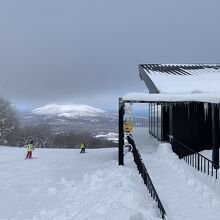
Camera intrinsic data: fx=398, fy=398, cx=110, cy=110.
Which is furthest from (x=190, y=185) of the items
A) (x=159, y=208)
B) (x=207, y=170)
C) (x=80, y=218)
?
(x=80, y=218)

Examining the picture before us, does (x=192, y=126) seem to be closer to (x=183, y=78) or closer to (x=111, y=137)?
(x=183, y=78)

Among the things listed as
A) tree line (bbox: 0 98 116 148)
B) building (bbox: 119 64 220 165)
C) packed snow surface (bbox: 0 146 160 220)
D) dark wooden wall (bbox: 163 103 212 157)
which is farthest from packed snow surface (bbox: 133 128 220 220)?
tree line (bbox: 0 98 116 148)

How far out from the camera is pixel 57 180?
1617 centimetres

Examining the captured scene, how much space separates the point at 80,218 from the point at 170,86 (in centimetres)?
1036

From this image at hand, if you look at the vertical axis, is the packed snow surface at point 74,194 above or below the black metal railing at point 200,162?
below

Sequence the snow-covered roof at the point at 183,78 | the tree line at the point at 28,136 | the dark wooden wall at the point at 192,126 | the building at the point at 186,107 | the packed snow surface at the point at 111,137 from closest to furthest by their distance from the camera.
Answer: the building at the point at 186,107, the snow-covered roof at the point at 183,78, the dark wooden wall at the point at 192,126, the packed snow surface at the point at 111,137, the tree line at the point at 28,136

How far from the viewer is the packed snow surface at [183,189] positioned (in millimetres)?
9633

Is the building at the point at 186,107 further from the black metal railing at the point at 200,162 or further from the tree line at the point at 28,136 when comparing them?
the tree line at the point at 28,136

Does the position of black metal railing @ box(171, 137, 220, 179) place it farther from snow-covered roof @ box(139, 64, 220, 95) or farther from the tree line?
the tree line

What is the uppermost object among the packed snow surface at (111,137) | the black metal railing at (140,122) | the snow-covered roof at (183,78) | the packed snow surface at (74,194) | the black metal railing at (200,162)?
the snow-covered roof at (183,78)

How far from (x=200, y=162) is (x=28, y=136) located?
53.5m

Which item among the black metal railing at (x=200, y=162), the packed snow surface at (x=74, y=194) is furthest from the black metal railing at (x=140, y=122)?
the black metal railing at (x=200, y=162)

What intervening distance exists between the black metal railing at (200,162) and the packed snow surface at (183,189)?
10.4 inches

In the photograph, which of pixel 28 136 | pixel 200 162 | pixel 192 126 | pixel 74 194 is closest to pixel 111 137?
pixel 28 136
